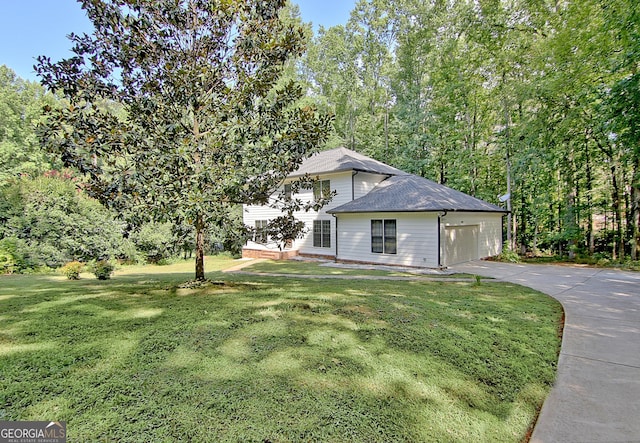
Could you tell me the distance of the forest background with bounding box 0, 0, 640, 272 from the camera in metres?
12.4

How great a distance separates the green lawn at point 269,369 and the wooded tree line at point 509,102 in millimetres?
5526

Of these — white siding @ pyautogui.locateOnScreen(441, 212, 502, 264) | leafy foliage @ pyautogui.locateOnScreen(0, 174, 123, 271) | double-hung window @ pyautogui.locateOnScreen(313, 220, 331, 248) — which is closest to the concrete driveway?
white siding @ pyautogui.locateOnScreen(441, 212, 502, 264)

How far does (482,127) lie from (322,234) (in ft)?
41.2

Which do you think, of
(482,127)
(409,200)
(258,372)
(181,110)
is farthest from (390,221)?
(258,372)

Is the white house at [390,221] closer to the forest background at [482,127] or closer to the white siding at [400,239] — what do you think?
the white siding at [400,239]

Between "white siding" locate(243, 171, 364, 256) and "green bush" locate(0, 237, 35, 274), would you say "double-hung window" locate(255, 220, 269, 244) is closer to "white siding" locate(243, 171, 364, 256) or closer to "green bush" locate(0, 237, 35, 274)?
"white siding" locate(243, 171, 364, 256)

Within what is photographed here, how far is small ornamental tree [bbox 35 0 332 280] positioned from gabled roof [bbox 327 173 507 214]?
7743mm

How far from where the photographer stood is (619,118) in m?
5.80

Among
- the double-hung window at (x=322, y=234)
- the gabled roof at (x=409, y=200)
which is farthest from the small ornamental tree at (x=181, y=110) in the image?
the double-hung window at (x=322, y=234)

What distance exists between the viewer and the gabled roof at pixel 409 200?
505 inches

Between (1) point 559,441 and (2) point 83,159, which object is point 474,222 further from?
(2) point 83,159

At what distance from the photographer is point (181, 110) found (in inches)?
234

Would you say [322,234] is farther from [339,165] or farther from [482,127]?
[482,127]

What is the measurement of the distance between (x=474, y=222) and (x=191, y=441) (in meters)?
15.1
